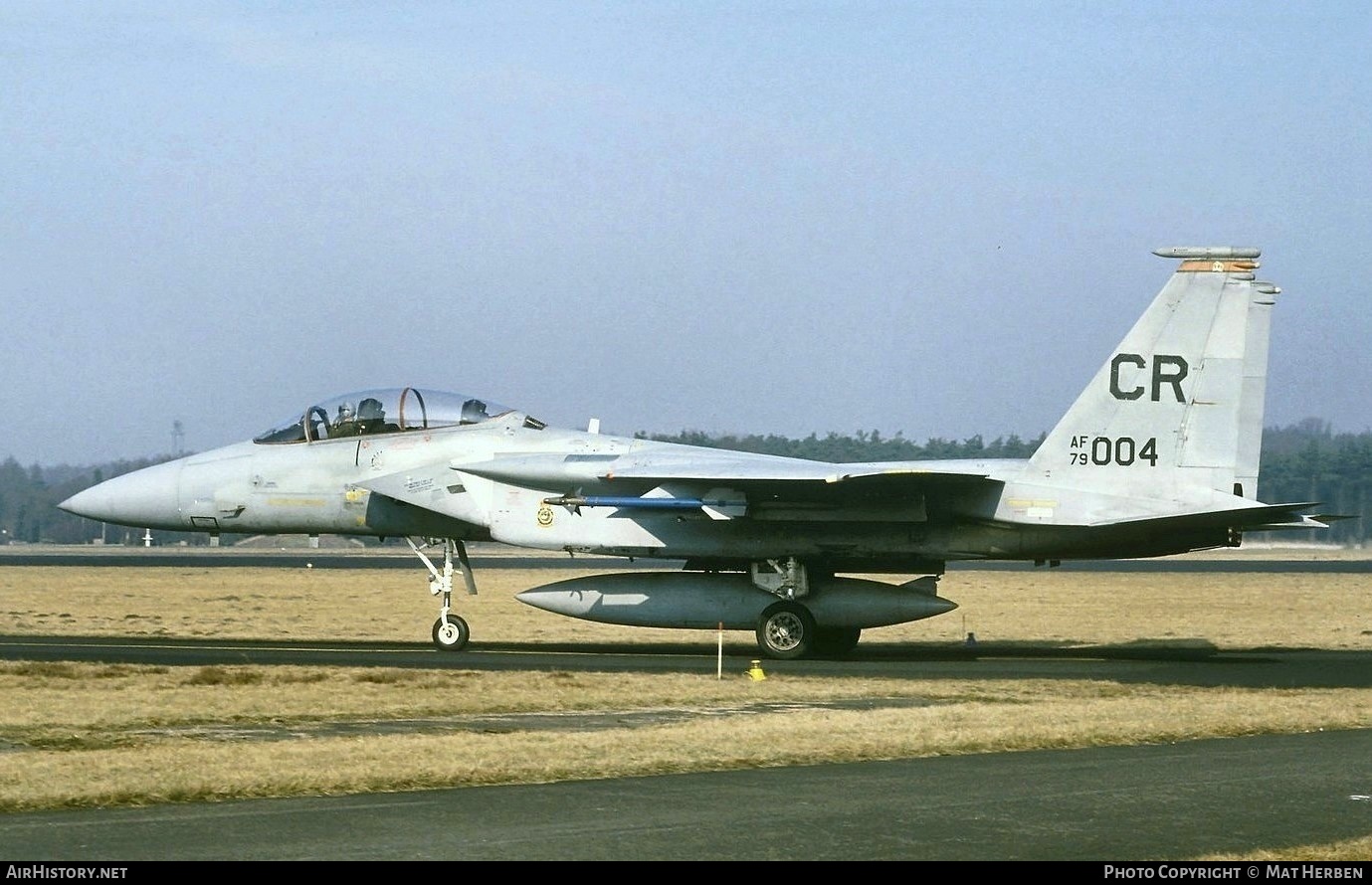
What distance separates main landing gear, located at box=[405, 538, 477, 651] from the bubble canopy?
185 centimetres

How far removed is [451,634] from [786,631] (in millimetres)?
4881

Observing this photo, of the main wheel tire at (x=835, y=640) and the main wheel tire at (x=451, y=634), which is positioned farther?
the main wheel tire at (x=835, y=640)

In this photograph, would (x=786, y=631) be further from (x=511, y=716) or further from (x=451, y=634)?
(x=511, y=716)

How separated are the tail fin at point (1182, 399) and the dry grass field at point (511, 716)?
3848mm

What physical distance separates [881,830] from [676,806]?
4.78 feet

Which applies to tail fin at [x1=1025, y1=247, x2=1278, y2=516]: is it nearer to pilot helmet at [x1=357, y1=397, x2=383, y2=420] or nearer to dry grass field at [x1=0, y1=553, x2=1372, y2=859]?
dry grass field at [x1=0, y1=553, x2=1372, y2=859]

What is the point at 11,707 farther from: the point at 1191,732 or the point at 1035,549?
the point at 1035,549

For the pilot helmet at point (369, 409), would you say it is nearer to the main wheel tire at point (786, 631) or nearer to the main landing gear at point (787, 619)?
the main landing gear at point (787, 619)

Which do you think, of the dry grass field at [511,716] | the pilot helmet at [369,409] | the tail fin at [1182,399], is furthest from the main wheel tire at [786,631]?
the pilot helmet at [369,409]

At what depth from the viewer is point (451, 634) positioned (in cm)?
2355

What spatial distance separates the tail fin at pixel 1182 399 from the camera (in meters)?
21.8
